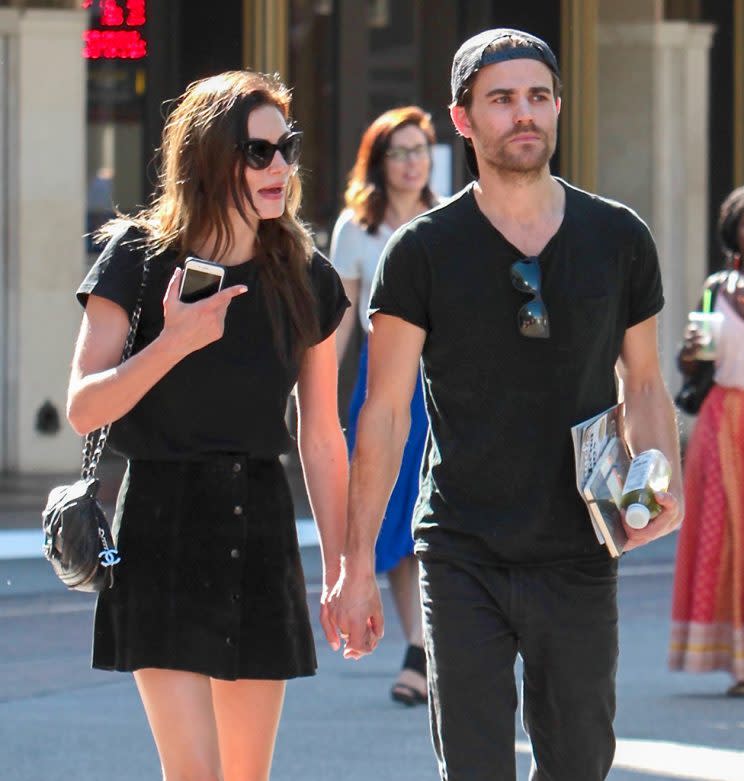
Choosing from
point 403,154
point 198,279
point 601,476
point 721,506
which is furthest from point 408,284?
point 721,506

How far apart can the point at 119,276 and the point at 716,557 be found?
4.06m

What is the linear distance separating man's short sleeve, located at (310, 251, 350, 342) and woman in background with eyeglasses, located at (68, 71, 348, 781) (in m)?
0.02

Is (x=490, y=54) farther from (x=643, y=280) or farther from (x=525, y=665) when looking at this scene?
(x=525, y=665)

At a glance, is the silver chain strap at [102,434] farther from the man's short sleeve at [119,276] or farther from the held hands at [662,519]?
the held hands at [662,519]

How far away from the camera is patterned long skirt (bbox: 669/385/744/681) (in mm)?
7699

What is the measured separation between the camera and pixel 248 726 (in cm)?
423

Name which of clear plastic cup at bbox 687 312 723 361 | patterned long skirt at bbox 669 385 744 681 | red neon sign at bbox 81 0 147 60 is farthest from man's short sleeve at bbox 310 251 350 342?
red neon sign at bbox 81 0 147 60

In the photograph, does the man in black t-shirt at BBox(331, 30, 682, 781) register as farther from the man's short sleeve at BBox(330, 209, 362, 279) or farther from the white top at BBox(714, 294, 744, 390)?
the white top at BBox(714, 294, 744, 390)

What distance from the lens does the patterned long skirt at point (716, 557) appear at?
303 inches

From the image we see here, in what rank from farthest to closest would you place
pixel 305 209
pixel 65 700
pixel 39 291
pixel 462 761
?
pixel 305 209, pixel 39 291, pixel 65 700, pixel 462 761

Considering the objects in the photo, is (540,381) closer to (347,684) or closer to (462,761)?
(462,761)

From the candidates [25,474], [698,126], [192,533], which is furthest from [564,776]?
[698,126]

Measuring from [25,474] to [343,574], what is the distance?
9.89m

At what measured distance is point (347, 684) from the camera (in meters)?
7.81
